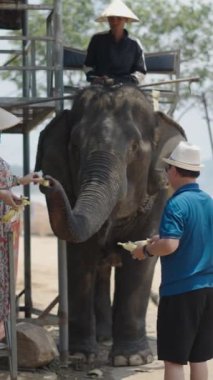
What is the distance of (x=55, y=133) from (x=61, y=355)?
6.98 feet

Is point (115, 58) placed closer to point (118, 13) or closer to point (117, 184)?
point (118, 13)

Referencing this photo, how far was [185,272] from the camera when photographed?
6848 mm

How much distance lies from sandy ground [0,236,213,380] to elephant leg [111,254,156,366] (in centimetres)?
14

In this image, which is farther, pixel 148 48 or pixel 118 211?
pixel 148 48

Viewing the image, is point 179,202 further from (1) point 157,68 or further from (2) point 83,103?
(1) point 157,68

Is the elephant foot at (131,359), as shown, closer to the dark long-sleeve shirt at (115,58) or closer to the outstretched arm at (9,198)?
the dark long-sleeve shirt at (115,58)

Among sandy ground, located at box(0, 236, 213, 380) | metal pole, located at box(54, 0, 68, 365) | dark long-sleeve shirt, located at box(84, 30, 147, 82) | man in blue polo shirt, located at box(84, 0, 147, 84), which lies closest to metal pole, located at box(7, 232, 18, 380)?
sandy ground, located at box(0, 236, 213, 380)

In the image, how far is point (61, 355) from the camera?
9562 mm

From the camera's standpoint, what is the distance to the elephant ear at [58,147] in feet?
33.9

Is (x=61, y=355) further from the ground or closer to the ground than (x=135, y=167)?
closer to the ground

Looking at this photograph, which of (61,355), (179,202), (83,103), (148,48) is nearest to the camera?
(179,202)

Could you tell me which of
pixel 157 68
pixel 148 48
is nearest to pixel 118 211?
pixel 157 68

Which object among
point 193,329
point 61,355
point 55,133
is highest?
point 55,133

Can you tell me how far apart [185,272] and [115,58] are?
3.98 meters
